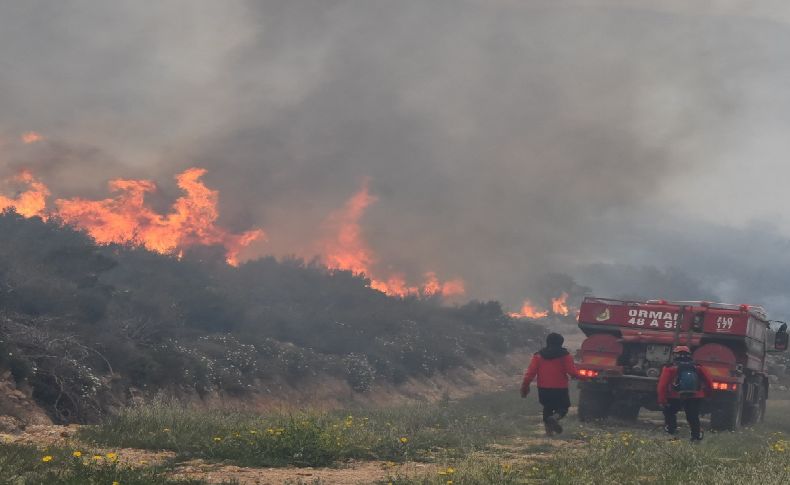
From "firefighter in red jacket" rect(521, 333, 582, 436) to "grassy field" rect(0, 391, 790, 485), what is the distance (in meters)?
0.65

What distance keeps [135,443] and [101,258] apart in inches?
669

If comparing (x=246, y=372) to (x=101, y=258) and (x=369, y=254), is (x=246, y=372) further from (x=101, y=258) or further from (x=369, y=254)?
(x=369, y=254)

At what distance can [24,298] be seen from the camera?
18141 millimetres

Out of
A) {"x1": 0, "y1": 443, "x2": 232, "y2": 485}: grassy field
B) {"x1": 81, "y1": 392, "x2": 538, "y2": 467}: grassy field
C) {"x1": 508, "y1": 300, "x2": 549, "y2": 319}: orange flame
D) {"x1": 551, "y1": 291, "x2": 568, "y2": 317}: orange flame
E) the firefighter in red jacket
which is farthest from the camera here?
{"x1": 551, "y1": 291, "x2": 568, "y2": 317}: orange flame

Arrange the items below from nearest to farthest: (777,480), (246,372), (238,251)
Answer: (777,480) → (246,372) → (238,251)

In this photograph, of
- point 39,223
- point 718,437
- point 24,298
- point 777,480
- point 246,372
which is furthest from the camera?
point 39,223

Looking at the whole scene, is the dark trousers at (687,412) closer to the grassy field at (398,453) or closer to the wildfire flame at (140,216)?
the grassy field at (398,453)

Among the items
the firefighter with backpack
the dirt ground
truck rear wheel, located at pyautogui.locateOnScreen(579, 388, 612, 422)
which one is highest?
the firefighter with backpack

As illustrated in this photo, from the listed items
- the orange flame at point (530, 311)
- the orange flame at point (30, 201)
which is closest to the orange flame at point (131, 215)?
the orange flame at point (30, 201)

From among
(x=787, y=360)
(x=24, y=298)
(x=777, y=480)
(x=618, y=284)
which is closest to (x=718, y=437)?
(x=777, y=480)

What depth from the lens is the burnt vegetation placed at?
14633 millimetres

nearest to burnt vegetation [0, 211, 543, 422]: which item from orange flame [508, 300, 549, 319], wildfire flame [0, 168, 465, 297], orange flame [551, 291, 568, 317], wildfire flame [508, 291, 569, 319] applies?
wildfire flame [0, 168, 465, 297]

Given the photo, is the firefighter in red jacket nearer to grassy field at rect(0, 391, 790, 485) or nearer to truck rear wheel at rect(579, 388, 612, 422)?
grassy field at rect(0, 391, 790, 485)

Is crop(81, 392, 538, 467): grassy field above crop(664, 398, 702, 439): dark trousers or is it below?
below
